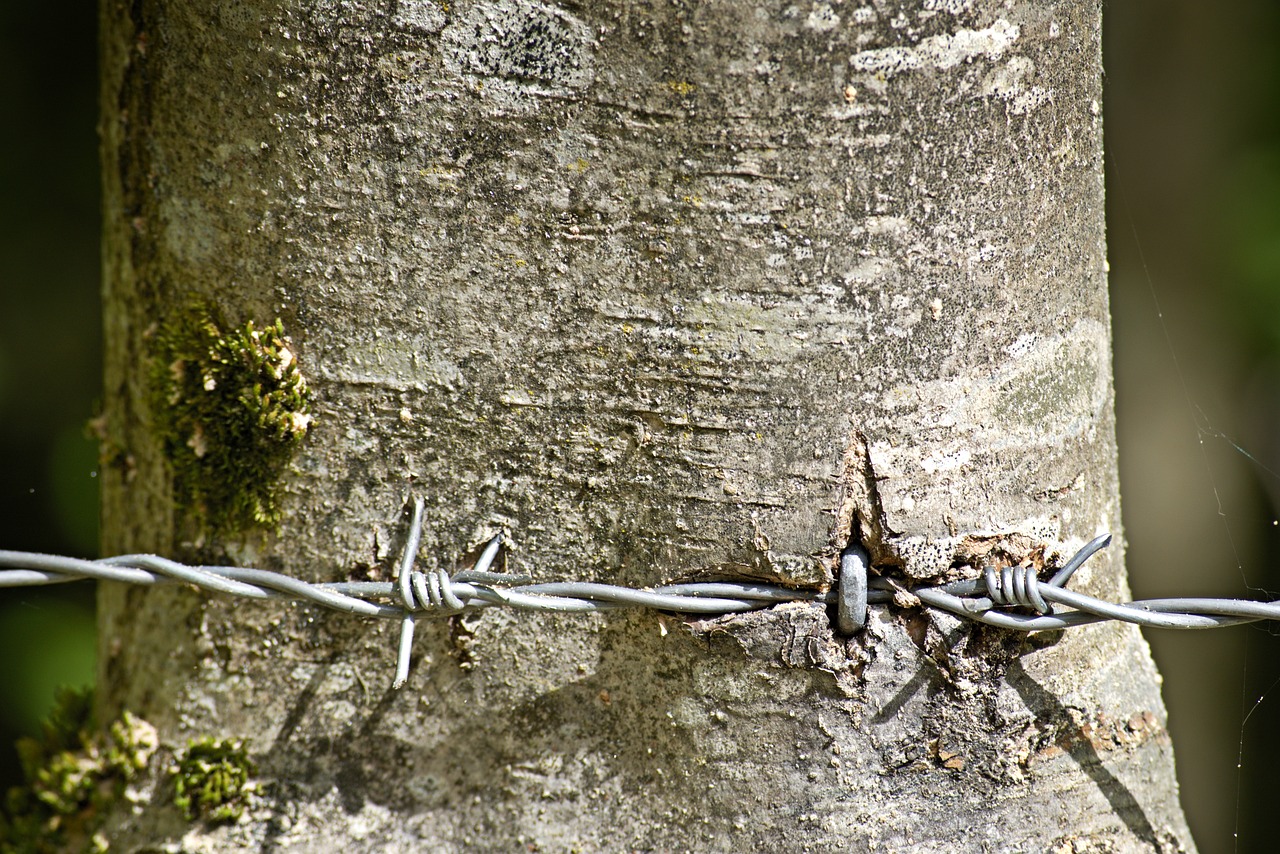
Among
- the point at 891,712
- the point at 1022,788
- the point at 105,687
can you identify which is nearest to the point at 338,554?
the point at 105,687

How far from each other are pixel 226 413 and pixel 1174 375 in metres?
3.78

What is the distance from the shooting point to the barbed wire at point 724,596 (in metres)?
0.98

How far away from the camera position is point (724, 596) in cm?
103

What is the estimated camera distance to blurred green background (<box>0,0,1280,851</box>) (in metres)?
2.81

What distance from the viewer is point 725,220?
3.14ft

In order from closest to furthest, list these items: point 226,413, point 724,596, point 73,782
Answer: point 724,596 < point 226,413 < point 73,782

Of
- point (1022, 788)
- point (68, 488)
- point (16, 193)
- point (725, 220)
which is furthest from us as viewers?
point (68, 488)

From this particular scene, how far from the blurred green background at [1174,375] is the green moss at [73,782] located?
152cm

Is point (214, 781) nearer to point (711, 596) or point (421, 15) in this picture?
point (711, 596)

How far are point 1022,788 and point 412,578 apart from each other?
715 millimetres

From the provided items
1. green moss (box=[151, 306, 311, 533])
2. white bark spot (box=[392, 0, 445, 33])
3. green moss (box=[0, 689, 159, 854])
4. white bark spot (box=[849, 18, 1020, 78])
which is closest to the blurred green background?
green moss (box=[0, 689, 159, 854])

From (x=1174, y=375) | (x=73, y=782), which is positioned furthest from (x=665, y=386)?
(x=1174, y=375)

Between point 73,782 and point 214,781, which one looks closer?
point 214,781

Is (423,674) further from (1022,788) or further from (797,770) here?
(1022,788)
